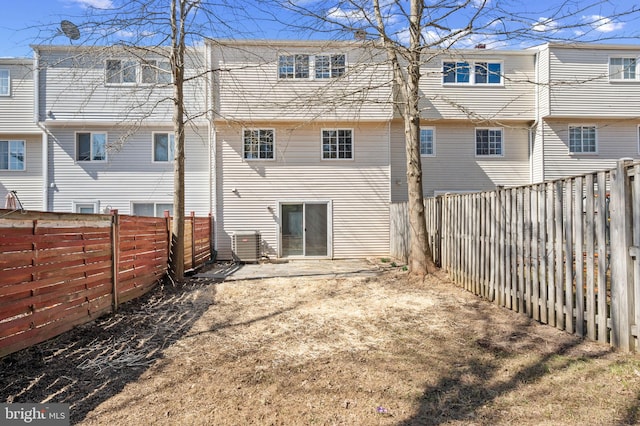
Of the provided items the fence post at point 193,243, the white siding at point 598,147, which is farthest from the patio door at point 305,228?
the white siding at point 598,147

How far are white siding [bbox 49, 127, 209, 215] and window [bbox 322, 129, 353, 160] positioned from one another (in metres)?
4.46

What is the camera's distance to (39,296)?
13.7ft

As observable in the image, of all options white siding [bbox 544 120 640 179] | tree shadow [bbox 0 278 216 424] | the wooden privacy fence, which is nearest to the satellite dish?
the wooden privacy fence

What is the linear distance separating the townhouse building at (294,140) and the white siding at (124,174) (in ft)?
0.12

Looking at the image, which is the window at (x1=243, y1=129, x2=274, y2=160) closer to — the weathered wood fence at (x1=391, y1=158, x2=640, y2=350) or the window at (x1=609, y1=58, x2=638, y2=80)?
the weathered wood fence at (x1=391, y1=158, x2=640, y2=350)

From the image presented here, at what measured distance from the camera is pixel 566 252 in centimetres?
446

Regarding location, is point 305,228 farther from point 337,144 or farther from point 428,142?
point 428,142

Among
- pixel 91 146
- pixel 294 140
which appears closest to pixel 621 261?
pixel 294 140

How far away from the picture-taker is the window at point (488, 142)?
48.2 feet

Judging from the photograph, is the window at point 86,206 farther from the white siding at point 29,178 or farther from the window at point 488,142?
the window at point 488,142

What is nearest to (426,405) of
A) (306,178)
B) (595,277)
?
(595,277)

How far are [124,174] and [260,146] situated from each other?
5.15m

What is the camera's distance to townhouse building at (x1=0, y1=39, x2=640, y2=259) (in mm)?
13133

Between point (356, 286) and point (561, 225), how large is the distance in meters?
4.08
